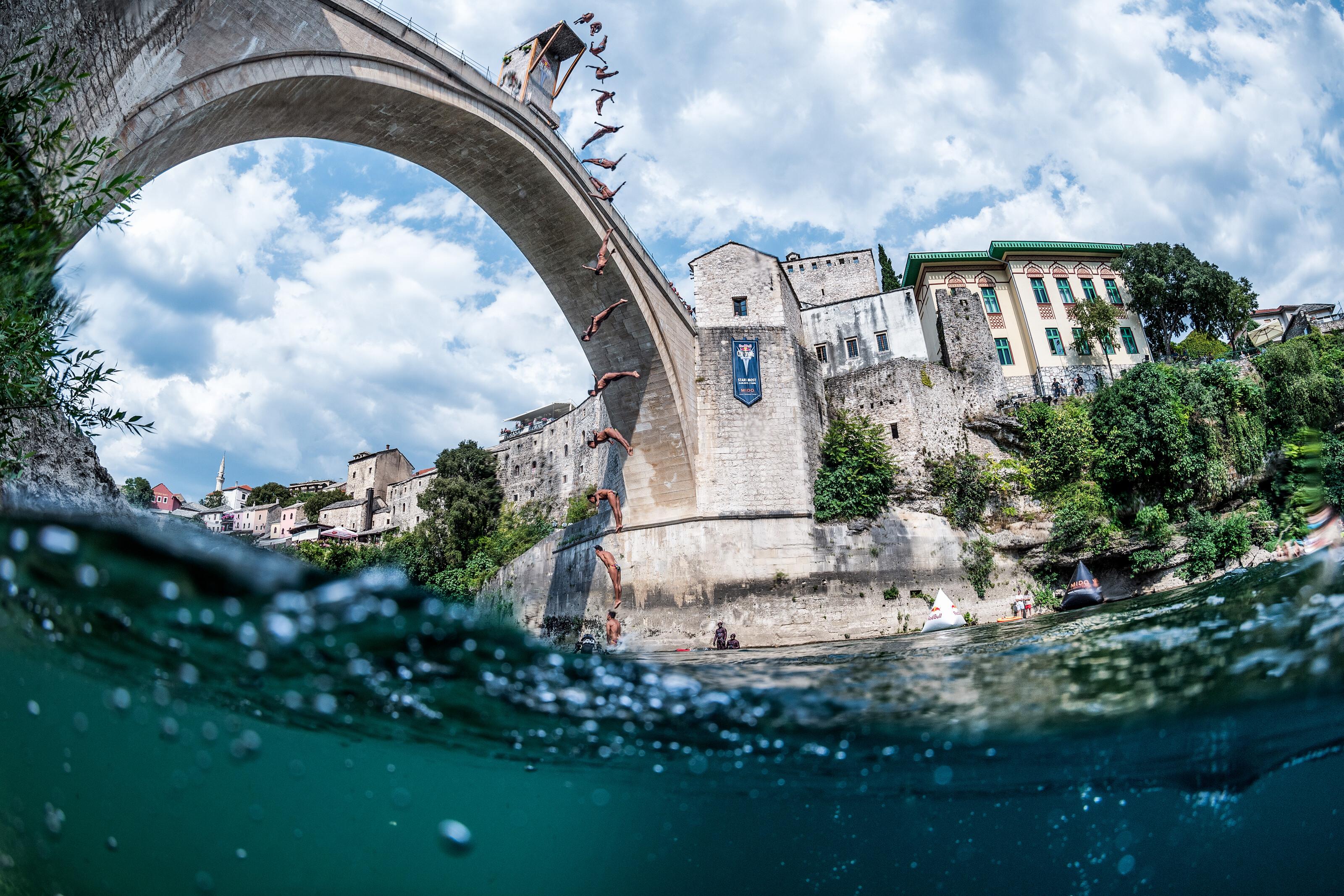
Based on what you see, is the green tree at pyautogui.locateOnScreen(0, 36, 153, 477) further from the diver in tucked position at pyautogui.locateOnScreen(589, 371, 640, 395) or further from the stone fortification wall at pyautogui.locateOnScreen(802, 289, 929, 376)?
the stone fortification wall at pyautogui.locateOnScreen(802, 289, 929, 376)

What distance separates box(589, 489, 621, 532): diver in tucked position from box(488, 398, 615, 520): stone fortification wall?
29.9 feet

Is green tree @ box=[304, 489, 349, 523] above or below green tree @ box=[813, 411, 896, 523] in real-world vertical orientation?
above

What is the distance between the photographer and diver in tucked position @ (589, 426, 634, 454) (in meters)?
18.4

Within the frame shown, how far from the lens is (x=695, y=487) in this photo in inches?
749

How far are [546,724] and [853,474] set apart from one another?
47.5ft

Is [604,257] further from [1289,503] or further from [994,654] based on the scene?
[1289,503]

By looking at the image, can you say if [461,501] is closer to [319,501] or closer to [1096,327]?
[319,501]

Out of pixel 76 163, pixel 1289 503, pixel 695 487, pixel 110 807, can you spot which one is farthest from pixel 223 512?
pixel 1289 503

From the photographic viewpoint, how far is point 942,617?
671 inches

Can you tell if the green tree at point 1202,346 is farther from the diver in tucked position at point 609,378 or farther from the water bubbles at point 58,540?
the water bubbles at point 58,540

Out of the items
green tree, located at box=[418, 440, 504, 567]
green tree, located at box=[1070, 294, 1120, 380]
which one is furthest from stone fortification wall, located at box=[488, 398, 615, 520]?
green tree, located at box=[1070, 294, 1120, 380]

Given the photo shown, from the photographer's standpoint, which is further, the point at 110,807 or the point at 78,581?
the point at 110,807

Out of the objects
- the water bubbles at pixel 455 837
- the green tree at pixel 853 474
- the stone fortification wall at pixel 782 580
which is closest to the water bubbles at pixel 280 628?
the water bubbles at pixel 455 837

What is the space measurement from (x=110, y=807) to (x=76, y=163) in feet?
23.3
